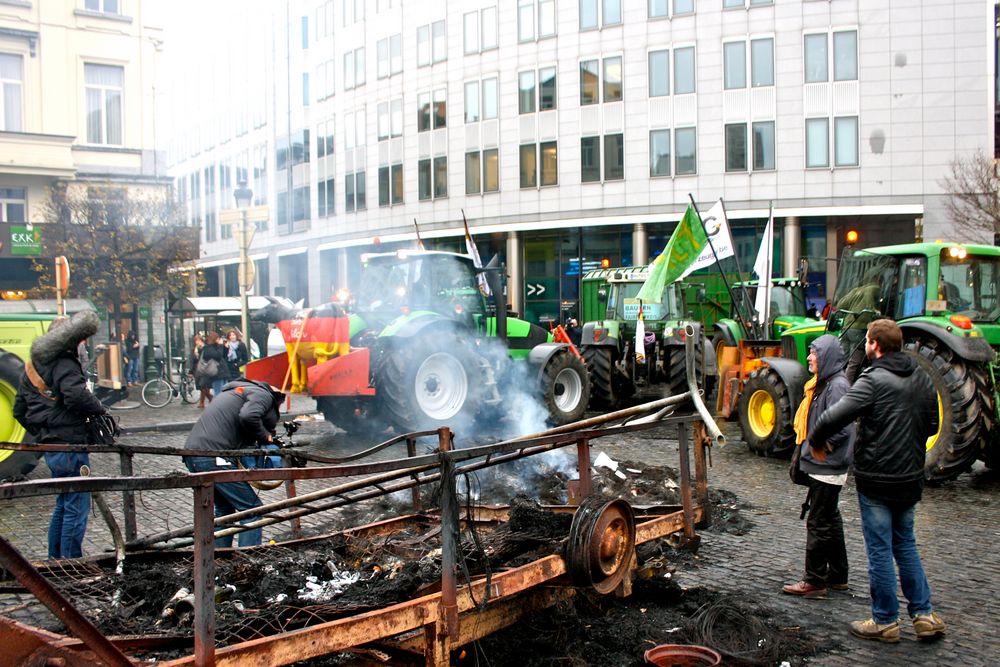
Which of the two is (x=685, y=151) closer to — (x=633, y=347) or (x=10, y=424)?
(x=633, y=347)

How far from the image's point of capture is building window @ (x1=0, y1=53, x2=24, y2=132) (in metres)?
26.2

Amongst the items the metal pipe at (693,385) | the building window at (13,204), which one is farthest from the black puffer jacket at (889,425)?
the building window at (13,204)

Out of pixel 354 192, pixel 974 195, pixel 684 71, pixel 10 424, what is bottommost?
pixel 10 424

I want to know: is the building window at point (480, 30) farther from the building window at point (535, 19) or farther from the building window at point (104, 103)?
the building window at point (104, 103)

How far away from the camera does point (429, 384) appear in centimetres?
1228

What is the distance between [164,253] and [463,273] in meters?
12.2

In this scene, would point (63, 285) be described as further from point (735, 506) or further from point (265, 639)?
point (265, 639)

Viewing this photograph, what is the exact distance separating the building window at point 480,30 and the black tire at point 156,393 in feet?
74.7

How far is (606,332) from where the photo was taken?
52.7ft

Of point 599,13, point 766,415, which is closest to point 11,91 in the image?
point 599,13

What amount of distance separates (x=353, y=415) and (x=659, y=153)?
22.5 meters

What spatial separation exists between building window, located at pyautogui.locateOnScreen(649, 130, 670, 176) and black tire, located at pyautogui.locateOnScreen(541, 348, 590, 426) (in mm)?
19881

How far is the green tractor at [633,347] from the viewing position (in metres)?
15.6

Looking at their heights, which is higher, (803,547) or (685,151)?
(685,151)
